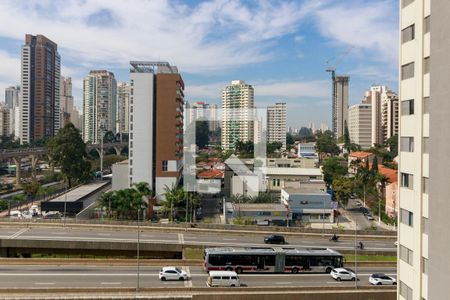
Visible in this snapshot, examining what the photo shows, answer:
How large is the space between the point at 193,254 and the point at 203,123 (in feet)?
126

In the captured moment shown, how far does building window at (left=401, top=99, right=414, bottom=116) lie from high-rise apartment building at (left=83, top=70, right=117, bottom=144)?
115014 millimetres

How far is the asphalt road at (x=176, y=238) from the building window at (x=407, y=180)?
18.4 m

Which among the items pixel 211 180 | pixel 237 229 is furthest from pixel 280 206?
pixel 211 180

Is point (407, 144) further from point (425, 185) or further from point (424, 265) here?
point (424, 265)

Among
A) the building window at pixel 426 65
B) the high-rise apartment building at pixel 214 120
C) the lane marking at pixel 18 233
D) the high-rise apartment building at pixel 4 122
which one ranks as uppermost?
the high-rise apartment building at pixel 4 122

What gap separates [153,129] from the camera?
42.5 m

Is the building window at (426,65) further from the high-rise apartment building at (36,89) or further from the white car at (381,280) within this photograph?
the high-rise apartment building at (36,89)

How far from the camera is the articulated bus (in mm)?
21703

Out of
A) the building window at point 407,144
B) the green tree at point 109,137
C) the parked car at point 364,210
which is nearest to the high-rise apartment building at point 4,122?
the green tree at point 109,137

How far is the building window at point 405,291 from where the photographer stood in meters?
10.1

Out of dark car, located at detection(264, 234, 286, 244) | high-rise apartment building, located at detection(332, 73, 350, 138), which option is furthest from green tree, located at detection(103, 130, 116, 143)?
dark car, located at detection(264, 234, 286, 244)

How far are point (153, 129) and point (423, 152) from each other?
3538 cm

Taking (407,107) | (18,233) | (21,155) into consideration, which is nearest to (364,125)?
(21,155)

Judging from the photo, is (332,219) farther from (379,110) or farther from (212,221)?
(379,110)
